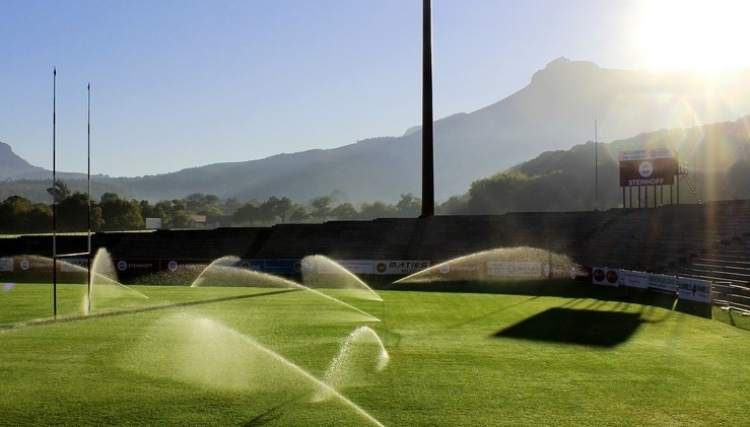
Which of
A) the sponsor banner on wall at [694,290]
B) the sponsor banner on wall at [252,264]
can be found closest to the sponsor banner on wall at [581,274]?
the sponsor banner on wall at [694,290]

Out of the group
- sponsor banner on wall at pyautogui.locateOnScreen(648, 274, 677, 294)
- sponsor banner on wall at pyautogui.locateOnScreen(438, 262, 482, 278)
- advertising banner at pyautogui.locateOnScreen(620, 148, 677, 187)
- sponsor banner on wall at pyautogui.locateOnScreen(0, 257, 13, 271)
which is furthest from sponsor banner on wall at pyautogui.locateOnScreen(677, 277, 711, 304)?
→ sponsor banner on wall at pyautogui.locateOnScreen(0, 257, 13, 271)

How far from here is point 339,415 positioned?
11.8 metres

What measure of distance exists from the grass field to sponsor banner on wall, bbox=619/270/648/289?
10729 millimetres

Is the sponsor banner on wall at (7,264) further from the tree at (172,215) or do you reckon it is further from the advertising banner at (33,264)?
the tree at (172,215)

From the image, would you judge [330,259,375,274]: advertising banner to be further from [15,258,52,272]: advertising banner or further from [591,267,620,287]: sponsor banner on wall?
[15,258,52,272]: advertising banner

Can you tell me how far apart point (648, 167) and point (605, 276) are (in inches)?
889

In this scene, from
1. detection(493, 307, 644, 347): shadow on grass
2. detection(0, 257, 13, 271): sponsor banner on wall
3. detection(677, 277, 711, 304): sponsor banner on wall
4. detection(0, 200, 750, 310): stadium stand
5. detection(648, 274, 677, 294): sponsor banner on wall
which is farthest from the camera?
detection(0, 257, 13, 271): sponsor banner on wall

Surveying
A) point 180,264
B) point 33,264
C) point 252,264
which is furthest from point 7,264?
point 252,264

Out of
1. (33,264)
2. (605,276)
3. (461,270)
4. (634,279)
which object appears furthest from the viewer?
(33,264)

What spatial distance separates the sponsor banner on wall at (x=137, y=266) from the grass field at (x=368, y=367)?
30888 millimetres

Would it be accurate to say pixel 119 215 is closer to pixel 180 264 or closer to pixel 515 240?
pixel 180 264

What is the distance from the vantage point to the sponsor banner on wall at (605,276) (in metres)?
41.4

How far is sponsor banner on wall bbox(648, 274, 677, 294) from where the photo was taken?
34.3 m

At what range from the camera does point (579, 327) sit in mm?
23172
